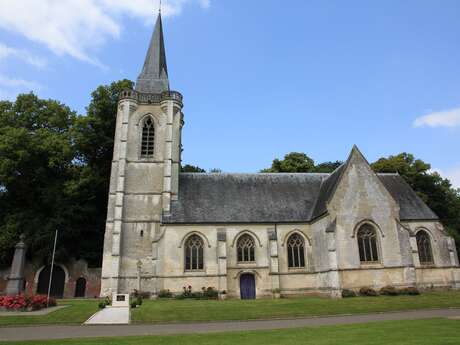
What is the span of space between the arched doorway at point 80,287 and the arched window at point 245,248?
14066 mm

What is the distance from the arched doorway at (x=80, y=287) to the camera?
31.4 meters

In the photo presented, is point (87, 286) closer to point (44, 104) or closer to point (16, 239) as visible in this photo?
point (16, 239)

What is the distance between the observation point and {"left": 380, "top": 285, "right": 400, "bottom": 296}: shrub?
→ 24.5 m

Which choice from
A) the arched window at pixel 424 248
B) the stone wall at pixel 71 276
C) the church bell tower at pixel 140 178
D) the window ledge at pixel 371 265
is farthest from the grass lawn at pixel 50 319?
the arched window at pixel 424 248

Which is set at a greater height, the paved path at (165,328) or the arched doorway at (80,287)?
the arched doorway at (80,287)

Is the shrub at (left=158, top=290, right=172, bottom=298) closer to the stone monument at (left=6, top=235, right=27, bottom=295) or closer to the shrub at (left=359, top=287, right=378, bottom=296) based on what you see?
the stone monument at (left=6, top=235, right=27, bottom=295)

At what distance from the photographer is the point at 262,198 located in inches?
1252

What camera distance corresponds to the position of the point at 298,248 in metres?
29.6

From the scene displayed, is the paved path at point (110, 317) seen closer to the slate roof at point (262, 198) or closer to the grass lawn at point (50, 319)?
the grass lawn at point (50, 319)

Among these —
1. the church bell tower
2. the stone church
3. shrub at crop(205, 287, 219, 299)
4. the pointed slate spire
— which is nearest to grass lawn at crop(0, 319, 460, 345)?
the stone church

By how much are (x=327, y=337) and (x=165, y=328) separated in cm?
615

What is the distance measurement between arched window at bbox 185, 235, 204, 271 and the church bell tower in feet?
8.57

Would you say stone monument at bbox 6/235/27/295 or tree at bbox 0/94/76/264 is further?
tree at bbox 0/94/76/264

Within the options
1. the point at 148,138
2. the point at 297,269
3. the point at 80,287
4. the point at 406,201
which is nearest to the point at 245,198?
the point at 297,269
